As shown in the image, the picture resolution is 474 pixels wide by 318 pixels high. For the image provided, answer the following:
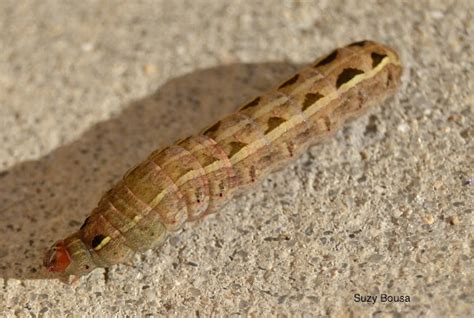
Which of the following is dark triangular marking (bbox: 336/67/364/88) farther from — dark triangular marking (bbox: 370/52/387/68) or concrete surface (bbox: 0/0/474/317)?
concrete surface (bbox: 0/0/474/317)

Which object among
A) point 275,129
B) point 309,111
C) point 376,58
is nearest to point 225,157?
point 275,129

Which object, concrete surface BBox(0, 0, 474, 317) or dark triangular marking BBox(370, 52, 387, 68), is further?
dark triangular marking BBox(370, 52, 387, 68)

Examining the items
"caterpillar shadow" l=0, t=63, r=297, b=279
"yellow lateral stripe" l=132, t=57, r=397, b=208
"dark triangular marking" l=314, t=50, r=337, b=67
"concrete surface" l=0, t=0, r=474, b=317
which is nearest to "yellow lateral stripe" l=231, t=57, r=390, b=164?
"yellow lateral stripe" l=132, t=57, r=397, b=208

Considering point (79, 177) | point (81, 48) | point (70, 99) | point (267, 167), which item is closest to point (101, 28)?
point (81, 48)

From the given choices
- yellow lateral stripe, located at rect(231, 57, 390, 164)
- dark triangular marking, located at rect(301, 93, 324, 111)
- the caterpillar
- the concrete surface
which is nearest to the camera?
the caterpillar

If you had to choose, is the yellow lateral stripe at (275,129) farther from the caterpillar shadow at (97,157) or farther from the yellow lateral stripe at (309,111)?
the caterpillar shadow at (97,157)

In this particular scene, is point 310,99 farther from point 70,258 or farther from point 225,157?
point 70,258

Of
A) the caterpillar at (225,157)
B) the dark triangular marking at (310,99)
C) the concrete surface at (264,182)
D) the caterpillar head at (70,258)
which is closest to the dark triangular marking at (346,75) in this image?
the caterpillar at (225,157)

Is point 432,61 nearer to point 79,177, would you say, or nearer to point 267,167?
point 267,167
